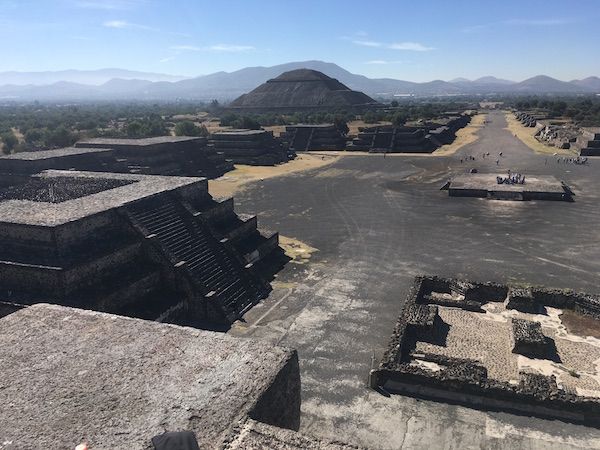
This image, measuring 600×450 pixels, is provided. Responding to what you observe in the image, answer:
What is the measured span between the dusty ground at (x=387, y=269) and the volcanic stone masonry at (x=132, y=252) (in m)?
2.27

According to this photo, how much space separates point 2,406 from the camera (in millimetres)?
8898

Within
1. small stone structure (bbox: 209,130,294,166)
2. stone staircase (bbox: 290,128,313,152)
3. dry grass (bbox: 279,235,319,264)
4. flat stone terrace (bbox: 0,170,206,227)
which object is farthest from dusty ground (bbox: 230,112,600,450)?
stone staircase (bbox: 290,128,313,152)

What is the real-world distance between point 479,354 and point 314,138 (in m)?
65.1

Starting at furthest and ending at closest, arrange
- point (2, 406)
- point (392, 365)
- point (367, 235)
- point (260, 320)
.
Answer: point (367, 235)
point (260, 320)
point (392, 365)
point (2, 406)

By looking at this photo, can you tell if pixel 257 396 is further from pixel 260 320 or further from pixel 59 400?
pixel 260 320

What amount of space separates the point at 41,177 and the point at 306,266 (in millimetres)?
18258

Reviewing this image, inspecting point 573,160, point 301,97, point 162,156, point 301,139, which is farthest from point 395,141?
point 301,97

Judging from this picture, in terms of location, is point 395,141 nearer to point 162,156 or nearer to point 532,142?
point 532,142

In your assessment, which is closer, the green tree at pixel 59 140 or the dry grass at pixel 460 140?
the green tree at pixel 59 140

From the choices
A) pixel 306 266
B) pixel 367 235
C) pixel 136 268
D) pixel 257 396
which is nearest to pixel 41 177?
pixel 136 268

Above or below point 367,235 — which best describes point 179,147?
above

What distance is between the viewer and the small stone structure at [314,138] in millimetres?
A: 78125

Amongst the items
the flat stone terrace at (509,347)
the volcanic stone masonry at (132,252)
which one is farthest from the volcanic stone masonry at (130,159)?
the flat stone terrace at (509,347)

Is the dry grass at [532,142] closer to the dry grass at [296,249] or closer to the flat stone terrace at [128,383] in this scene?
the dry grass at [296,249]
